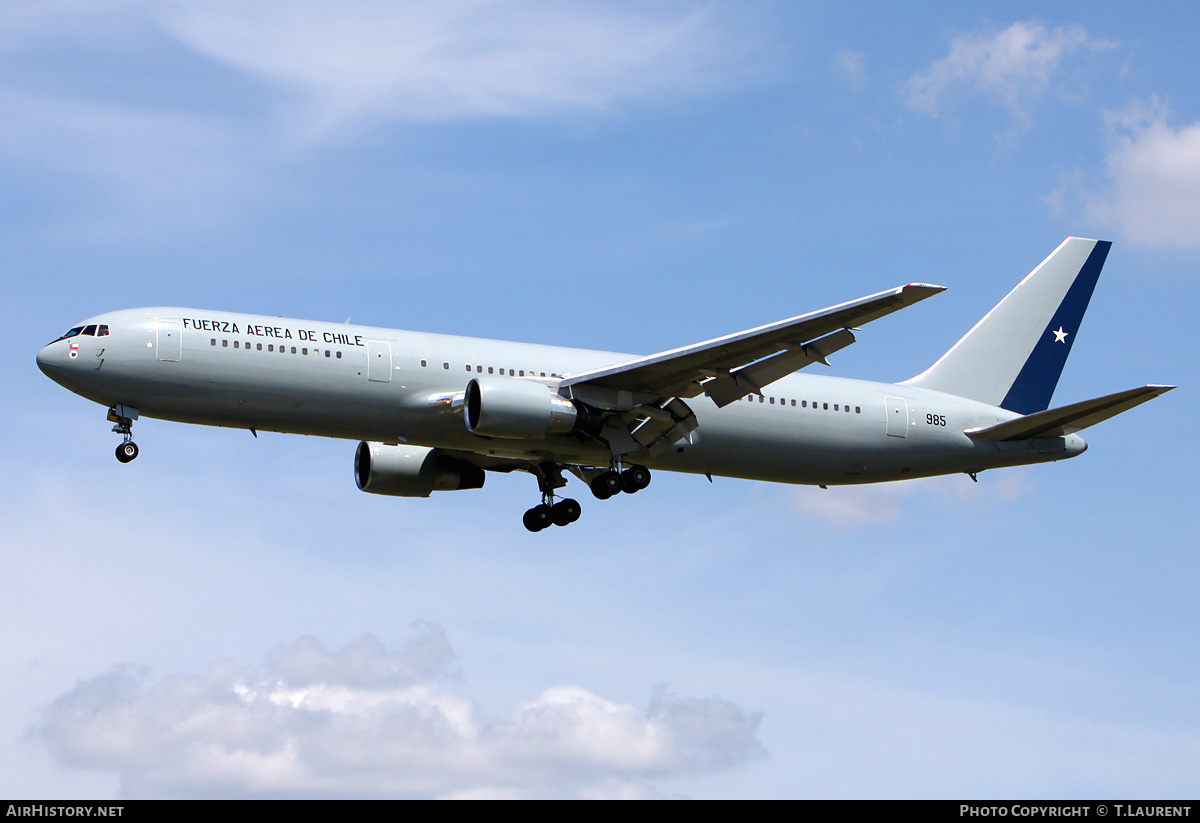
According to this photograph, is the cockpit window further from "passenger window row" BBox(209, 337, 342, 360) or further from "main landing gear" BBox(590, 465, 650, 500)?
"main landing gear" BBox(590, 465, 650, 500)

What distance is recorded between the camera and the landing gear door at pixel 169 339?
31.2 meters

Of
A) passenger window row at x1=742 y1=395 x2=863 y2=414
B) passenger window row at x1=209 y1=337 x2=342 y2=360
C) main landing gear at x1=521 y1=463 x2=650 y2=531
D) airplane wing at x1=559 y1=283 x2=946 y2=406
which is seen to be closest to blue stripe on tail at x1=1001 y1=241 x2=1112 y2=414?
passenger window row at x1=742 y1=395 x2=863 y2=414

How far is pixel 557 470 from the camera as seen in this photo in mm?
38719

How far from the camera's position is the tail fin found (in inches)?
1590

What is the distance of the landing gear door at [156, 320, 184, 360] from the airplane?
45mm

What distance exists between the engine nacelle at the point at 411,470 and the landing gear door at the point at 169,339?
857cm

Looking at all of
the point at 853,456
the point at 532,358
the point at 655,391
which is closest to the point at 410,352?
the point at 532,358

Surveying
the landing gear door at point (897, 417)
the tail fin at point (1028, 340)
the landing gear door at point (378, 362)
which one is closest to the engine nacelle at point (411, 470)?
the landing gear door at point (378, 362)

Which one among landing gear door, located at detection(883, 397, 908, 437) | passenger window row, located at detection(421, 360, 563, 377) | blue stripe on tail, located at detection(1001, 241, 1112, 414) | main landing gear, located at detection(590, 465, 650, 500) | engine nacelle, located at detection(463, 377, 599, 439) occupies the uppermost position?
blue stripe on tail, located at detection(1001, 241, 1112, 414)

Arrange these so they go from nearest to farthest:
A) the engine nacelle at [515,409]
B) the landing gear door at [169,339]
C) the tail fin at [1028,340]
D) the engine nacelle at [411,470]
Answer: the landing gear door at [169,339], the engine nacelle at [515,409], the engine nacelle at [411,470], the tail fin at [1028,340]

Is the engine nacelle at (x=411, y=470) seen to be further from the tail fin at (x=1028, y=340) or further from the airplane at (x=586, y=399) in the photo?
the tail fin at (x=1028, y=340)

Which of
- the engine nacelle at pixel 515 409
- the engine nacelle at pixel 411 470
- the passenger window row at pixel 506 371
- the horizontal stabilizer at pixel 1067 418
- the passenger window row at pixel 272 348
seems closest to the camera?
the passenger window row at pixel 272 348
